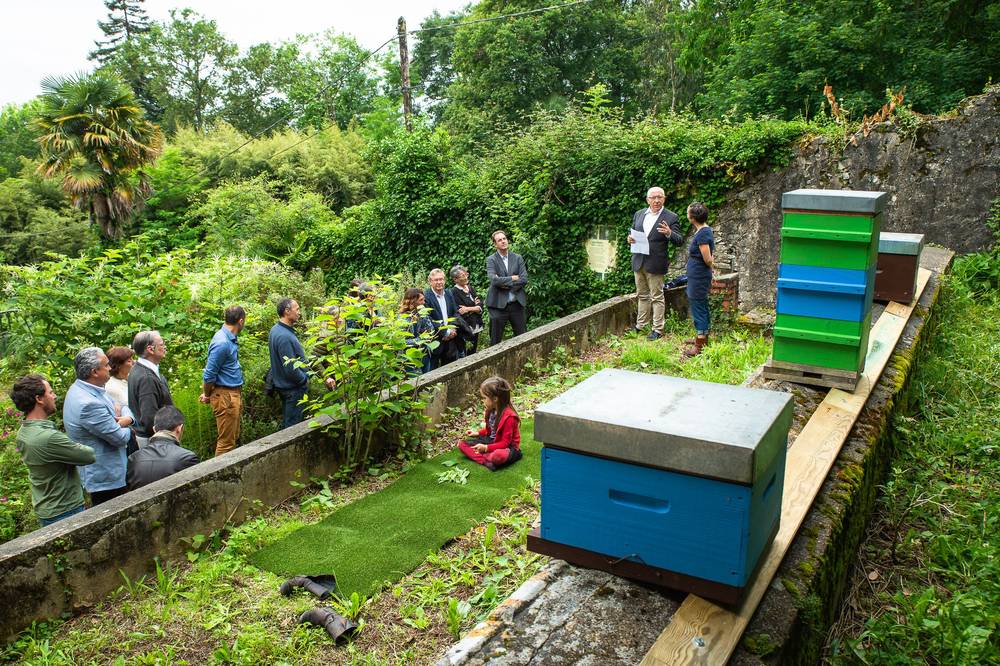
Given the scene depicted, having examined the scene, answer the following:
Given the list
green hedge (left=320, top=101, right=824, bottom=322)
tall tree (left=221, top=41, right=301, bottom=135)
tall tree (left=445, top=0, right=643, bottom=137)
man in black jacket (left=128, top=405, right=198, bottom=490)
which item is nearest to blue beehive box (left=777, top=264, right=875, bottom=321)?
man in black jacket (left=128, top=405, right=198, bottom=490)

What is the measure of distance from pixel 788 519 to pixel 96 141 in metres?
17.4

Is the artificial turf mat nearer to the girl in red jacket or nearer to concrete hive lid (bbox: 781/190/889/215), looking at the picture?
the girl in red jacket

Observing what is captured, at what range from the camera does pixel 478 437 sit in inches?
255

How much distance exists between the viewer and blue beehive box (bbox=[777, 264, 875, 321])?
185 inches

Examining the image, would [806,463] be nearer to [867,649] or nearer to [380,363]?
[867,649]

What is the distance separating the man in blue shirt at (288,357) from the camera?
695 centimetres

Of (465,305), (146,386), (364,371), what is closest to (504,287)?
(465,305)

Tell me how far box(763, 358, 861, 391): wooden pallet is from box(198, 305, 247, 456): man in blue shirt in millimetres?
4940

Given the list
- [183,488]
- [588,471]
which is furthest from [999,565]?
[183,488]

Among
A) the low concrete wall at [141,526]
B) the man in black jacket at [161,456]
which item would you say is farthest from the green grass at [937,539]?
the man in black jacket at [161,456]

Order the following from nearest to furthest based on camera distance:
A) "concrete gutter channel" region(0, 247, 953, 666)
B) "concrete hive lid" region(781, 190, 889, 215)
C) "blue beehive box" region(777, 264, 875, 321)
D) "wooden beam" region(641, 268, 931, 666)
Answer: "wooden beam" region(641, 268, 931, 666) < "concrete gutter channel" region(0, 247, 953, 666) < "concrete hive lid" region(781, 190, 889, 215) < "blue beehive box" region(777, 264, 875, 321)

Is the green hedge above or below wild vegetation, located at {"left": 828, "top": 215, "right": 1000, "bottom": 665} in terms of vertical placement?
above

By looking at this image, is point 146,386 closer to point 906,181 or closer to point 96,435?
point 96,435

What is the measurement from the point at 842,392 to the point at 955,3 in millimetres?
18495
